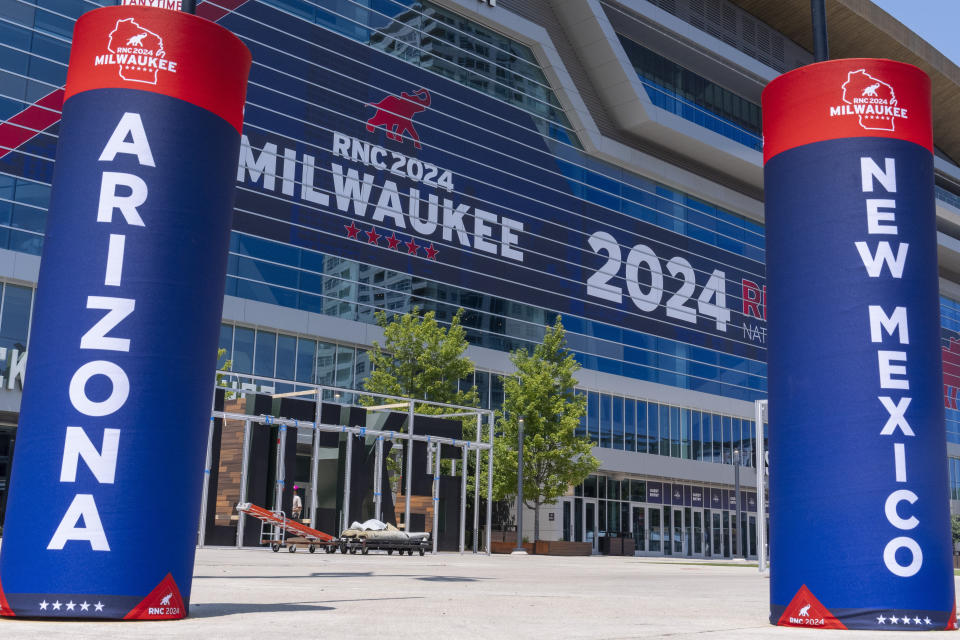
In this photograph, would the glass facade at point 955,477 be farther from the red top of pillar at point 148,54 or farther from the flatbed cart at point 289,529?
the red top of pillar at point 148,54

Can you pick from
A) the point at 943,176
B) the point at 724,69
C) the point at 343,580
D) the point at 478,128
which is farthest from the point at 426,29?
the point at 943,176

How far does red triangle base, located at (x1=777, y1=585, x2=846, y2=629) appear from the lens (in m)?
7.55

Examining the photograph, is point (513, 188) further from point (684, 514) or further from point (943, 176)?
point (943, 176)

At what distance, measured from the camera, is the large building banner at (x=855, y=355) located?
7605 millimetres

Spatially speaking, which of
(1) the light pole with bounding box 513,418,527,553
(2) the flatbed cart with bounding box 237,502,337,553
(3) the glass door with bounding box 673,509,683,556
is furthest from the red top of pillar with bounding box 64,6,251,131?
(3) the glass door with bounding box 673,509,683,556

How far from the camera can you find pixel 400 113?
41.6 meters

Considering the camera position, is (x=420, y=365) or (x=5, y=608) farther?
(x=420, y=365)

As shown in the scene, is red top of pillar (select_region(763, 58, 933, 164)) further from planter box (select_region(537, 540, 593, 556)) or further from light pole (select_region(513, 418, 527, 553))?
planter box (select_region(537, 540, 593, 556))

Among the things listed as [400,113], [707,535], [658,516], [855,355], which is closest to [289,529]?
[855,355]

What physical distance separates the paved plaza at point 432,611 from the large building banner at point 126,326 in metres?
0.46

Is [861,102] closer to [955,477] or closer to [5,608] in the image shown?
[5,608]

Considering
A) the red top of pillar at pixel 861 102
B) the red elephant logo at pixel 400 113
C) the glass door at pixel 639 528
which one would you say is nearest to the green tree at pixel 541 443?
the red elephant logo at pixel 400 113

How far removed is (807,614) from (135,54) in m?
6.66

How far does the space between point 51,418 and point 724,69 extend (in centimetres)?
5585
